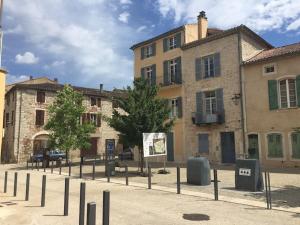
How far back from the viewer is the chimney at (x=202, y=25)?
27688mm

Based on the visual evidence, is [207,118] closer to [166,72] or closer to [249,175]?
[166,72]

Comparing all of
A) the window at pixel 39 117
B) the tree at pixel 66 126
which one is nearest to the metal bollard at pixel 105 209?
the tree at pixel 66 126

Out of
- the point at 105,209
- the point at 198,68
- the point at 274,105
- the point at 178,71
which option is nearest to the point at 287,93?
the point at 274,105

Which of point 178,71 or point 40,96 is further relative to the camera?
point 40,96

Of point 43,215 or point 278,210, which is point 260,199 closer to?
point 278,210

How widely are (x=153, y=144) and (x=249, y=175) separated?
267 inches

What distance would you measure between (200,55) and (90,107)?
20.1 m

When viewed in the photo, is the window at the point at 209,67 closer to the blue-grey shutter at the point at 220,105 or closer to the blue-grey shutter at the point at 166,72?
the blue-grey shutter at the point at 220,105

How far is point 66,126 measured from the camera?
27.7 metres

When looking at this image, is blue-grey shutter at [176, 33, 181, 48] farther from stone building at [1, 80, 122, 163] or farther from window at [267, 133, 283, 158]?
window at [267, 133, 283, 158]

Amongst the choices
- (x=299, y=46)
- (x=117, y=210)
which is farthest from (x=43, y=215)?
(x=299, y=46)

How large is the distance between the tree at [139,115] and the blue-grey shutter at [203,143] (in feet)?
22.2

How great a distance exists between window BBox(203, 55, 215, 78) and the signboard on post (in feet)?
29.7

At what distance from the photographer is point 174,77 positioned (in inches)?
1089
